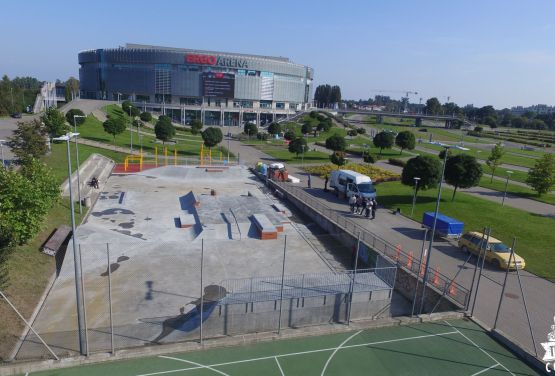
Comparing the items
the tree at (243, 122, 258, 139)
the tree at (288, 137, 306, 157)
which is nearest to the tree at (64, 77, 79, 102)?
the tree at (243, 122, 258, 139)

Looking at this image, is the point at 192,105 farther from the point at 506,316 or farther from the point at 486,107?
the point at 486,107

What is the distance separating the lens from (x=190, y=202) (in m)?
30.0

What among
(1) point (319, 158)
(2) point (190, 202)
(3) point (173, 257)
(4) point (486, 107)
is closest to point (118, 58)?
(1) point (319, 158)

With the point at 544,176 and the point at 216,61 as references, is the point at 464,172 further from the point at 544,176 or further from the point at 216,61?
the point at 216,61

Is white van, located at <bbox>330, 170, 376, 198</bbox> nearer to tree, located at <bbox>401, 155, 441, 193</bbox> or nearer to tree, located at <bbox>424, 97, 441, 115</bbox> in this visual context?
tree, located at <bbox>401, 155, 441, 193</bbox>

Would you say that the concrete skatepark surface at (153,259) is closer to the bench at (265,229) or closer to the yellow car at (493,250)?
the bench at (265,229)

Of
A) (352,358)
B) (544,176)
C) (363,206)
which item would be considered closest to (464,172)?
(363,206)

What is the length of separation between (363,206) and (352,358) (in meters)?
16.6

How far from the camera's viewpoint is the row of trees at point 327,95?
16700 cm

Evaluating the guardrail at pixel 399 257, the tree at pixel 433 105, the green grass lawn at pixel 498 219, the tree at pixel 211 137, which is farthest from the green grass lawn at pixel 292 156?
the tree at pixel 433 105

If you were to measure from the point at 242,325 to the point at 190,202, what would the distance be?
17689 millimetres

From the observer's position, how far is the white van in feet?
100.0

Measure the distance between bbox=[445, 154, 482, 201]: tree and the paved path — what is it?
6.27 meters

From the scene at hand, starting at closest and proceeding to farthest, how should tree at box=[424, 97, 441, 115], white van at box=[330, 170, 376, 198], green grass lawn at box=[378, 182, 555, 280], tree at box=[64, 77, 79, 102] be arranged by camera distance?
green grass lawn at box=[378, 182, 555, 280] → white van at box=[330, 170, 376, 198] → tree at box=[64, 77, 79, 102] → tree at box=[424, 97, 441, 115]
